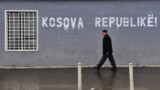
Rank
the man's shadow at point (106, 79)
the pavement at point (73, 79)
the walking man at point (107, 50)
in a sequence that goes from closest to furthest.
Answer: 1. the pavement at point (73, 79)
2. the man's shadow at point (106, 79)
3. the walking man at point (107, 50)

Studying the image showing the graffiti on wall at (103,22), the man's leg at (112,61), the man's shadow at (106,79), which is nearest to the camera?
the man's shadow at (106,79)

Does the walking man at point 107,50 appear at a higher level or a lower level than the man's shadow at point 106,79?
higher

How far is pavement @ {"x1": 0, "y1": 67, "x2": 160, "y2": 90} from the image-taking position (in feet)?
47.6

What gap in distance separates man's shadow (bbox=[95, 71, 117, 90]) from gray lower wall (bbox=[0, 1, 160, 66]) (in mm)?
2357

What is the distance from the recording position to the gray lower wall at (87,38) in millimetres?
20281

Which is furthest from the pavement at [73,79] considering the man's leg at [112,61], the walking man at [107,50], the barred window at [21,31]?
the barred window at [21,31]

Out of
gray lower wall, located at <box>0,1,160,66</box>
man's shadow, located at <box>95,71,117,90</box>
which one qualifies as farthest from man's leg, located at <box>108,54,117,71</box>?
gray lower wall, located at <box>0,1,160,66</box>

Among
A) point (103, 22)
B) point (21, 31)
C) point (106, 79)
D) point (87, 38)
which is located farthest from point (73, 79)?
point (21, 31)

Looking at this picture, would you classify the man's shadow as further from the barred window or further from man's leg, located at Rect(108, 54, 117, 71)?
the barred window

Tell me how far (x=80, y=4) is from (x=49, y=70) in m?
3.43

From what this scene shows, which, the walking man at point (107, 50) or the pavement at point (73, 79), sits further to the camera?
the walking man at point (107, 50)

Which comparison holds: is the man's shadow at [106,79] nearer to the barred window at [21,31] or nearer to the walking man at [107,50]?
the walking man at [107,50]

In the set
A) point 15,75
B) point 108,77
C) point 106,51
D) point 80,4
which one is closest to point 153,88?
point 108,77

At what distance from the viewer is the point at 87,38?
20344 millimetres
